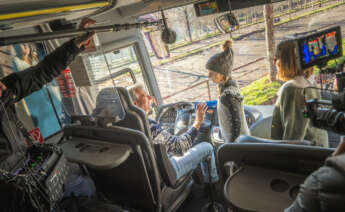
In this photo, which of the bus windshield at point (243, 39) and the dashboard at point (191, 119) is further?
the dashboard at point (191, 119)

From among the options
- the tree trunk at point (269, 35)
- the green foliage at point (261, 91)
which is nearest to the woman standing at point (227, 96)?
the tree trunk at point (269, 35)

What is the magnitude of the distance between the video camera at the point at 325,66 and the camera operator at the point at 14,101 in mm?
1310

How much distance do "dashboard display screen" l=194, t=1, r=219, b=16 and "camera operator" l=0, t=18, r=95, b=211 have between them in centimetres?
178

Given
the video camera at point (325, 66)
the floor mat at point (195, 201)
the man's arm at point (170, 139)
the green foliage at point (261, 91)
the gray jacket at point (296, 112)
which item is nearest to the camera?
the video camera at point (325, 66)

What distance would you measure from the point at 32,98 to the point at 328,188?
2808 millimetres

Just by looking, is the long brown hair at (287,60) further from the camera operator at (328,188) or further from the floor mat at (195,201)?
the floor mat at (195,201)

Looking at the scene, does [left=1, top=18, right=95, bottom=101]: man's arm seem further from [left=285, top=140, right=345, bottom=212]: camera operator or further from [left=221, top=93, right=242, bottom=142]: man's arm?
[left=285, top=140, right=345, bottom=212]: camera operator

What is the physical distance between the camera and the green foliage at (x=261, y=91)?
153 inches

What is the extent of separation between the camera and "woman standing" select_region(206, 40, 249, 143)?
2.02 meters

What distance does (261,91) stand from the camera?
4031mm

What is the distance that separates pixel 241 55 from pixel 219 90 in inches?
96.8

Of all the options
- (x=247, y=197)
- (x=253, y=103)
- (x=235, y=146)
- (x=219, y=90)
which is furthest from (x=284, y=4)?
(x=247, y=197)

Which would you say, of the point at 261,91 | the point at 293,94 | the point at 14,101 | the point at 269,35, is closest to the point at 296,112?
the point at 293,94

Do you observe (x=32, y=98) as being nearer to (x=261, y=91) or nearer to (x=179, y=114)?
(x=179, y=114)
